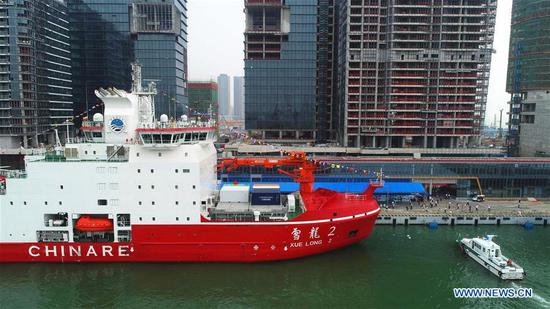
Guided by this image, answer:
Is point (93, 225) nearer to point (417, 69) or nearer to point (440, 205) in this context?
point (440, 205)

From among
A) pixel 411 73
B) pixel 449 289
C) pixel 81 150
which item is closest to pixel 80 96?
pixel 81 150

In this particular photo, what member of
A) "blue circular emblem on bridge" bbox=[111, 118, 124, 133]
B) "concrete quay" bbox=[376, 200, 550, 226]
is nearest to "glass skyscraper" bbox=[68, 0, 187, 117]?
"blue circular emblem on bridge" bbox=[111, 118, 124, 133]

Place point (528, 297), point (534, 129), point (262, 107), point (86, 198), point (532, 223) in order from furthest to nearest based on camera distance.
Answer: point (262, 107), point (534, 129), point (532, 223), point (86, 198), point (528, 297)

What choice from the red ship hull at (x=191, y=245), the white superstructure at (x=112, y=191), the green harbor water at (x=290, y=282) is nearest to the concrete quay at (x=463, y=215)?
the green harbor water at (x=290, y=282)

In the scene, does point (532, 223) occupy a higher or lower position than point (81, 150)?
lower

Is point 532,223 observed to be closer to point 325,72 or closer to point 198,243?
point 198,243

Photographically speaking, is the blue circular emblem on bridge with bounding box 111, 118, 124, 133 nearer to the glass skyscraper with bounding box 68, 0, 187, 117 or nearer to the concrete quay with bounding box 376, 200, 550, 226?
the concrete quay with bounding box 376, 200, 550, 226
